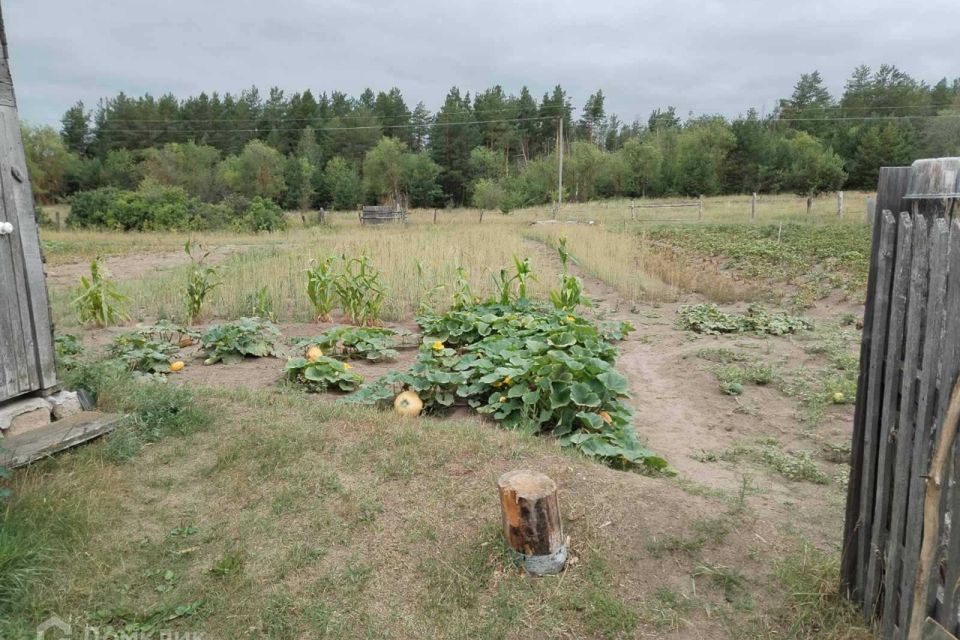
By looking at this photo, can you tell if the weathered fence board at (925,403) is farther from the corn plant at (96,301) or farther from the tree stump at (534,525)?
the corn plant at (96,301)

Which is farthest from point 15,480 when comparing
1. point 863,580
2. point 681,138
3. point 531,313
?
point 681,138

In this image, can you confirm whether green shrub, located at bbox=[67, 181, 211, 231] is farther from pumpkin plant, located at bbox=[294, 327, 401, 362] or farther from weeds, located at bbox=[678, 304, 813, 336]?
weeds, located at bbox=[678, 304, 813, 336]

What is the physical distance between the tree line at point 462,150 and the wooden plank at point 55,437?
2964 centimetres

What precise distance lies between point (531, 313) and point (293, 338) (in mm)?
2641

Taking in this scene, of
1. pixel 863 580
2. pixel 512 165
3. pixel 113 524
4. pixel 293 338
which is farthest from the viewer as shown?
pixel 512 165

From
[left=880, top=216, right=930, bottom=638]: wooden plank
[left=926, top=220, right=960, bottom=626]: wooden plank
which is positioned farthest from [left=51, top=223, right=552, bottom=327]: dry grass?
[left=926, top=220, right=960, bottom=626]: wooden plank

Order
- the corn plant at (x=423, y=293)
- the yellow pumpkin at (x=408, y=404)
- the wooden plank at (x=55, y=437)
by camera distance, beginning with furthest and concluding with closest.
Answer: the corn plant at (x=423, y=293), the yellow pumpkin at (x=408, y=404), the wooden plank at (x=55, y=437)

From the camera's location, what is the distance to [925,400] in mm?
1916

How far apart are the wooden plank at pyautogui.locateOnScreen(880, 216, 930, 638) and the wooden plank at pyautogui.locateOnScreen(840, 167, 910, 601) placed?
0.19 meters

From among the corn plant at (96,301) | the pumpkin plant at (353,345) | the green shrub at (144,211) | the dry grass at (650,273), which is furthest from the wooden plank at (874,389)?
the green shrub at (144,211)

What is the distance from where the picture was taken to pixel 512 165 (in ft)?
197

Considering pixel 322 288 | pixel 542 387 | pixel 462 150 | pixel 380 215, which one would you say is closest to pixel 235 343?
pixel 322 288

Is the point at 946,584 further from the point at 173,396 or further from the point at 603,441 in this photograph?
the point at 173,396

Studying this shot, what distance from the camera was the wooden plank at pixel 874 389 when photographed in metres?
2.18
